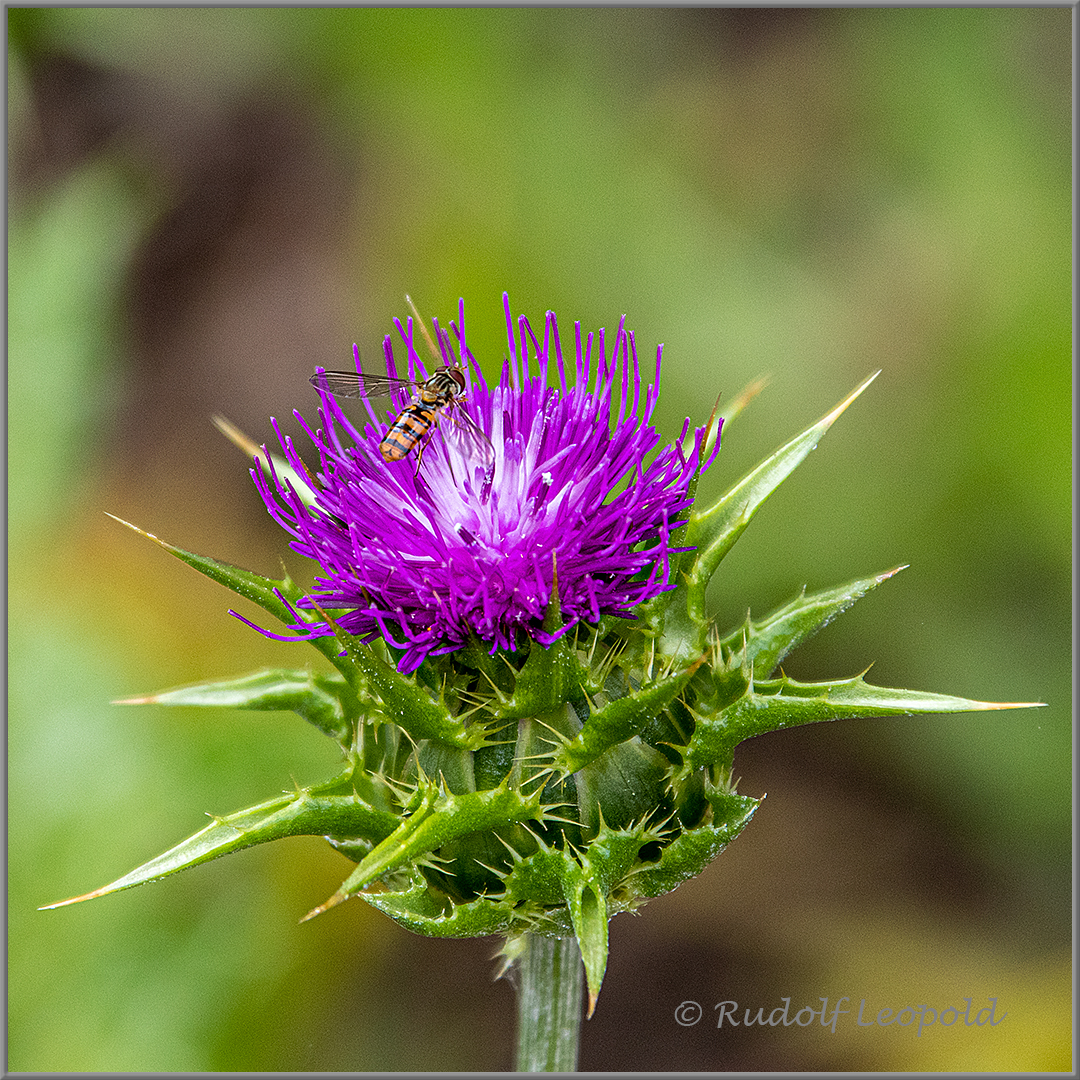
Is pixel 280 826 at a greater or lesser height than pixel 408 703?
lesser

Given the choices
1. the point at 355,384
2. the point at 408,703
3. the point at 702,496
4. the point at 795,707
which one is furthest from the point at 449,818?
the point at 702,496

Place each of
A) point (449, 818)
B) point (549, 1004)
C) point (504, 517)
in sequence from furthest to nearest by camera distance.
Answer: point (549, 1004), point (504, 517), point (449, 818)

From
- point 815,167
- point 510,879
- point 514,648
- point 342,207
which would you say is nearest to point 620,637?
point 514,648

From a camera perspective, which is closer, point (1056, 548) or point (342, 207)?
point (1056, 548)

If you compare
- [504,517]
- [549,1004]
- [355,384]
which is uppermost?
[355,384]

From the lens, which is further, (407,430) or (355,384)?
(355,384)

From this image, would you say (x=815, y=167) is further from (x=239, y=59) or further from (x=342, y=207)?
(x=239, y=59)

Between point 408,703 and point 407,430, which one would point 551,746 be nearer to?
Answer: point 408,703
